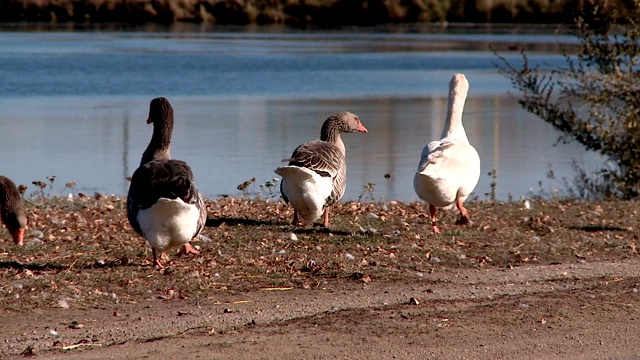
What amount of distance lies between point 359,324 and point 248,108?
21.5 meters

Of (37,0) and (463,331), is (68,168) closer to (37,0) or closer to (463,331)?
(463,331)

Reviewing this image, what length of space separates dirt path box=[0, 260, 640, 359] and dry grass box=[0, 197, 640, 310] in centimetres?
35

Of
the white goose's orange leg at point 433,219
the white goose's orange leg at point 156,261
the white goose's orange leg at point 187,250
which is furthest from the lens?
the white goose's orange leg at point 433,219

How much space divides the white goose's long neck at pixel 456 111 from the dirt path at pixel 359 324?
2.88 m

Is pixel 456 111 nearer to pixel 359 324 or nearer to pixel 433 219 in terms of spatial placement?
pixel 433 219

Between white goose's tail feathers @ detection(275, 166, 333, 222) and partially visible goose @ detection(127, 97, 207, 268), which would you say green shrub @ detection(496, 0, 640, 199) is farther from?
partially visible goose @ detection(127, 97, 207, 268)

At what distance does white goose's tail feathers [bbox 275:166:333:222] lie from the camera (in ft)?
30.8

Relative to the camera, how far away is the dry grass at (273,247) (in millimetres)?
7988

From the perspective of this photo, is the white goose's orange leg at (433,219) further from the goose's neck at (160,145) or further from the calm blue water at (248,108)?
the calm blue water at (248,108)

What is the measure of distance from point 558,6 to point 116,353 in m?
68.7

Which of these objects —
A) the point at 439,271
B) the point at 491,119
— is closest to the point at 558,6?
the point at 491,119

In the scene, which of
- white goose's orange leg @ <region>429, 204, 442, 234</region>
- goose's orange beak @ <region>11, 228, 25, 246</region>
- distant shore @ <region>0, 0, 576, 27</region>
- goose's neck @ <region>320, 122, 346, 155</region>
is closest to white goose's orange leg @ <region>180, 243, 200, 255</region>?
goose's orange beak @ <region>11, 228, 25, 246</region>

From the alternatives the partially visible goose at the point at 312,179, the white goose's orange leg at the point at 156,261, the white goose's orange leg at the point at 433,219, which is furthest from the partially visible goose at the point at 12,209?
the white goose's orange leg at the point at 433,219

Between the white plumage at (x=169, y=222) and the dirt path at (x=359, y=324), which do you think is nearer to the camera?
the dirt path at (x=359, y=324)
